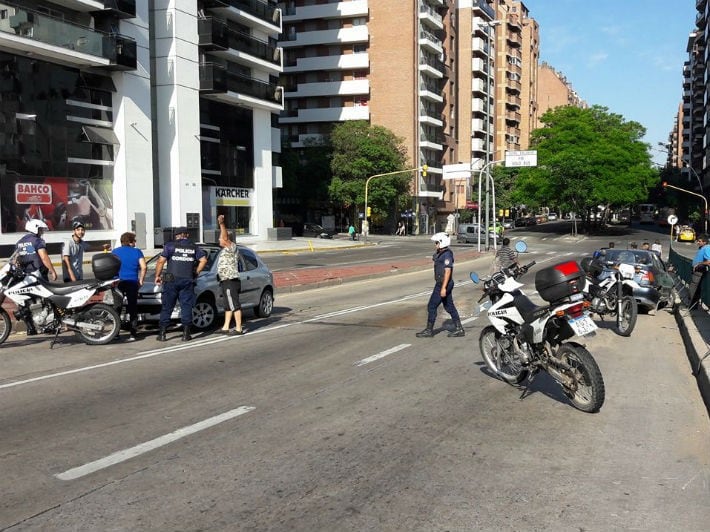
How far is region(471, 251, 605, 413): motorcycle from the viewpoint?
238 inches

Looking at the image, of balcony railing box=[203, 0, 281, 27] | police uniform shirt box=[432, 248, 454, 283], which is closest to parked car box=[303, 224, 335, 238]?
balcony railing box=[203, 0, 281, 27]

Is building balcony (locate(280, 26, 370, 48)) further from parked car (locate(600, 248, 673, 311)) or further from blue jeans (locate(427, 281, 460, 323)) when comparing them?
blue jeans (locate(427, 281, 460, 323))

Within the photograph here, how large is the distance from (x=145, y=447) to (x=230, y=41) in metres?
41.0

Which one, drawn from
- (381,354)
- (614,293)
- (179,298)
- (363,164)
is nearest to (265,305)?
(179,298)

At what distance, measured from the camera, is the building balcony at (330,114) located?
7050cm

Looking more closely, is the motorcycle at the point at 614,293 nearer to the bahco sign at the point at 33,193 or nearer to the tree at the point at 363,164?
the bahco sign at the point at 33,193

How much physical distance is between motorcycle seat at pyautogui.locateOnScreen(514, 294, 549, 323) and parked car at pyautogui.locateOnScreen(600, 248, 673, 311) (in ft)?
25.9

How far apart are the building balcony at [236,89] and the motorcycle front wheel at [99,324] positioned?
106 feet

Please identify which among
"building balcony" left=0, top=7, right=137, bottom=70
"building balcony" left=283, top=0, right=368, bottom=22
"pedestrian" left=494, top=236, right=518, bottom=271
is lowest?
"pedestrian" left=494, top=236, right=518, bottom=271

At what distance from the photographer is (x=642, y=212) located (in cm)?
10588

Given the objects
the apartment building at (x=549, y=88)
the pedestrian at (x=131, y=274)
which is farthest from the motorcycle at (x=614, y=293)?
the apartment building at (x=549, y=88)

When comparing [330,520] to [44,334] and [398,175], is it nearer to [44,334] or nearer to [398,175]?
[44,334]

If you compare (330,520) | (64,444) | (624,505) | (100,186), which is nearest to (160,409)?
(64,444)

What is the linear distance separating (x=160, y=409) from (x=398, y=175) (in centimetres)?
6023
